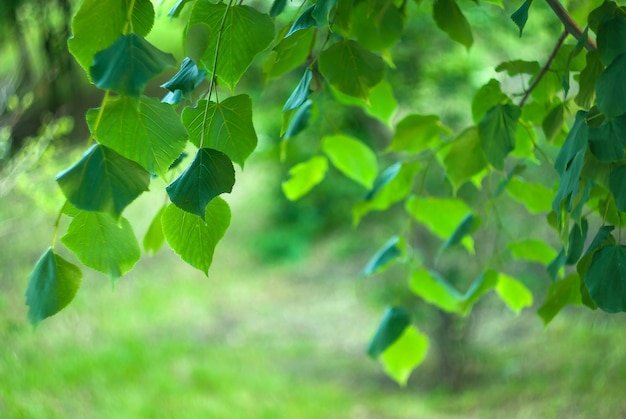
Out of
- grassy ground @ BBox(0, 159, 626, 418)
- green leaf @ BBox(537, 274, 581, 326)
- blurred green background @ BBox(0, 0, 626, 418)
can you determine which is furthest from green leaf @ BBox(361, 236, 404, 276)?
grassy ground @ BBox(0, 159, 626, 418)

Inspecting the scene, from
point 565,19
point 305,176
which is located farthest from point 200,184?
point 305,176

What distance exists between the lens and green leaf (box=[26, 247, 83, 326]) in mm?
333

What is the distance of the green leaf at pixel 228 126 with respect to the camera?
1.19 ft

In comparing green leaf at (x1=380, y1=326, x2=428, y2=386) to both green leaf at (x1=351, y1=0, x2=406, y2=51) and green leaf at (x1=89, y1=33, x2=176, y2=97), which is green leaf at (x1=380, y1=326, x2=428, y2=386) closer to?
green leaf at (x1=351, y1=0, x2=406, y2=51)

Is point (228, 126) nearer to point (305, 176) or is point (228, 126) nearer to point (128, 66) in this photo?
point (128, 66)

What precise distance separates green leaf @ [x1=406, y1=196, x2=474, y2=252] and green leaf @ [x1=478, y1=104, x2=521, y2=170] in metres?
0.21

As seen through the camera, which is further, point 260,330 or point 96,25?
point 260,330

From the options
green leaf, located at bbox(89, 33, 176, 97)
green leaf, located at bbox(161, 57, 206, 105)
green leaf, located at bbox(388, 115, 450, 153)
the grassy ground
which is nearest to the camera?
green leaf, located at bbox(89, 33, 176, 97)

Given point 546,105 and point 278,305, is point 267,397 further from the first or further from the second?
point 546,105

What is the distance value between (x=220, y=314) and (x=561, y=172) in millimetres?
2481

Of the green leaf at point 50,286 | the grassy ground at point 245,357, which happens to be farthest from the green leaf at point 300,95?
the grassy ground at point 245,357

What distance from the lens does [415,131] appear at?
2.00 ft

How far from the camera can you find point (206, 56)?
0.38 meters

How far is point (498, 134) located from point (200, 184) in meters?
0.23
